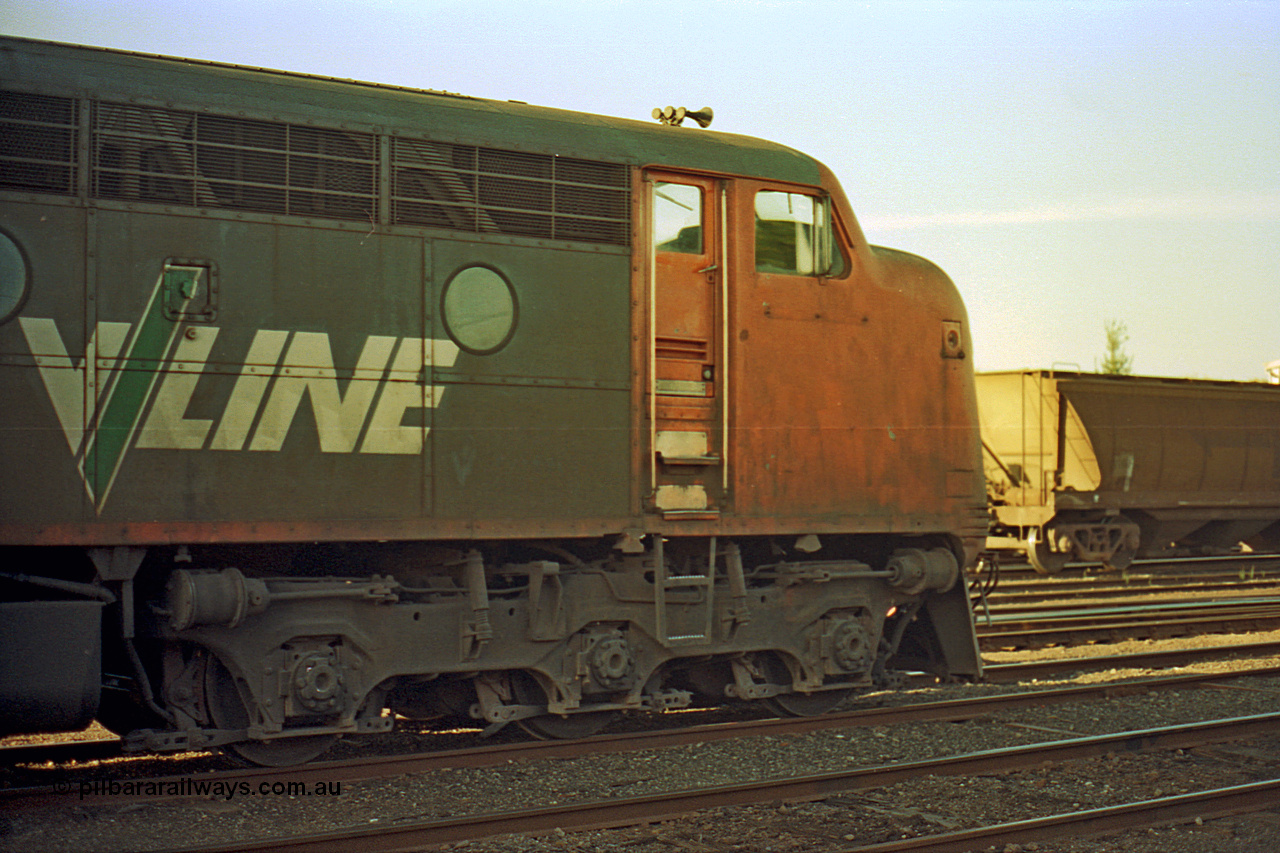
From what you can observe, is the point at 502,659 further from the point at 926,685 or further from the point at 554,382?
the point at 926,685

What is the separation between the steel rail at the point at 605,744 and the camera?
20.1 ft

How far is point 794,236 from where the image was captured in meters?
8.20

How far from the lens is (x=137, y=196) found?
20.3 feet

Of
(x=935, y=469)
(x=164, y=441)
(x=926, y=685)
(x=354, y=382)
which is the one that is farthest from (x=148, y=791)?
(x=926, y=685)

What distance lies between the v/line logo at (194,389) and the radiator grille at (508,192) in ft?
2.80

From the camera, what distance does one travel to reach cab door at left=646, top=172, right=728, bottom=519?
759 cm

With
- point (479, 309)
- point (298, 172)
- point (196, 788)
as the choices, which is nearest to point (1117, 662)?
point (479, 309)

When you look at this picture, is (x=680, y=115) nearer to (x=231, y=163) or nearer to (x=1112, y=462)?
(x=231, y=163)

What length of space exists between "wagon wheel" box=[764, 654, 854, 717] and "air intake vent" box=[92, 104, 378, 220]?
13.9 ft

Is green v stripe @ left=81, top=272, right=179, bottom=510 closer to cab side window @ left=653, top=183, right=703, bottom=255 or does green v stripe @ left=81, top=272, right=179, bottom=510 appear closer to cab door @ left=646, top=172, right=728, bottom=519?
cab door @ left=646, top=172, right=728, bottom=519

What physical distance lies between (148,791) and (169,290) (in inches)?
106

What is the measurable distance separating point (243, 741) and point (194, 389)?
2.05m

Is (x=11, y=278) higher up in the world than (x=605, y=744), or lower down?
higher up

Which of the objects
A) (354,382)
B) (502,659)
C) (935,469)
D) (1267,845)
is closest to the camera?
(1267,845)
